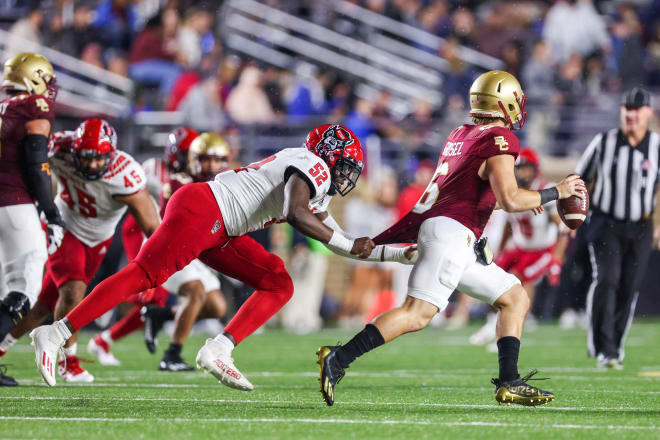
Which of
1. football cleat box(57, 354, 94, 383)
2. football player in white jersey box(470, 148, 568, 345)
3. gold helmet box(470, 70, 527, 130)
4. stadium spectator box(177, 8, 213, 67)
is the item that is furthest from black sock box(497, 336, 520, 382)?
stadium spectator box(177, 8, 213, 67)

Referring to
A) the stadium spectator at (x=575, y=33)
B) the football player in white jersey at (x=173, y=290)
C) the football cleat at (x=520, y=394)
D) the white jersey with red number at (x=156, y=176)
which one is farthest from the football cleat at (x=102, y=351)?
the stadium spectator at (x=575, y=33)

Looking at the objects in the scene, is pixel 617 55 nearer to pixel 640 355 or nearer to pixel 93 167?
pixel 640 355

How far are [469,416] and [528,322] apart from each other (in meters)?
10.0

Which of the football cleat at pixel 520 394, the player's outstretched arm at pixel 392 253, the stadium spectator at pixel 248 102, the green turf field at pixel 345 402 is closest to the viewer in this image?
the green turf field at pixel 345 402

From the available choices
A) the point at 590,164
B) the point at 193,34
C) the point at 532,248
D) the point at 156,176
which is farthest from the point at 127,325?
the point at 193,34

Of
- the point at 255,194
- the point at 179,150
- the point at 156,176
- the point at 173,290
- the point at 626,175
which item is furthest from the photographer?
the point at 626,175

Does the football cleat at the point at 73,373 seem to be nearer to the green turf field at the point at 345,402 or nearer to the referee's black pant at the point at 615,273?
the green turf field at the point at 345,402

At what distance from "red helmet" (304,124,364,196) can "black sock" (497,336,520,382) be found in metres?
1.09

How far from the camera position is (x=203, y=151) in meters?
7.65

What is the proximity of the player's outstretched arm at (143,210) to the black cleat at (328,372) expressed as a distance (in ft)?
6.11

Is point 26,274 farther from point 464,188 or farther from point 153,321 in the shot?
point 464,188

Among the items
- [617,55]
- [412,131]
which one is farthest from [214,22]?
[617,55]

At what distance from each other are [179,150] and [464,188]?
3.04 meters

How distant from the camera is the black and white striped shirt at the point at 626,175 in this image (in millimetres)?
8211
